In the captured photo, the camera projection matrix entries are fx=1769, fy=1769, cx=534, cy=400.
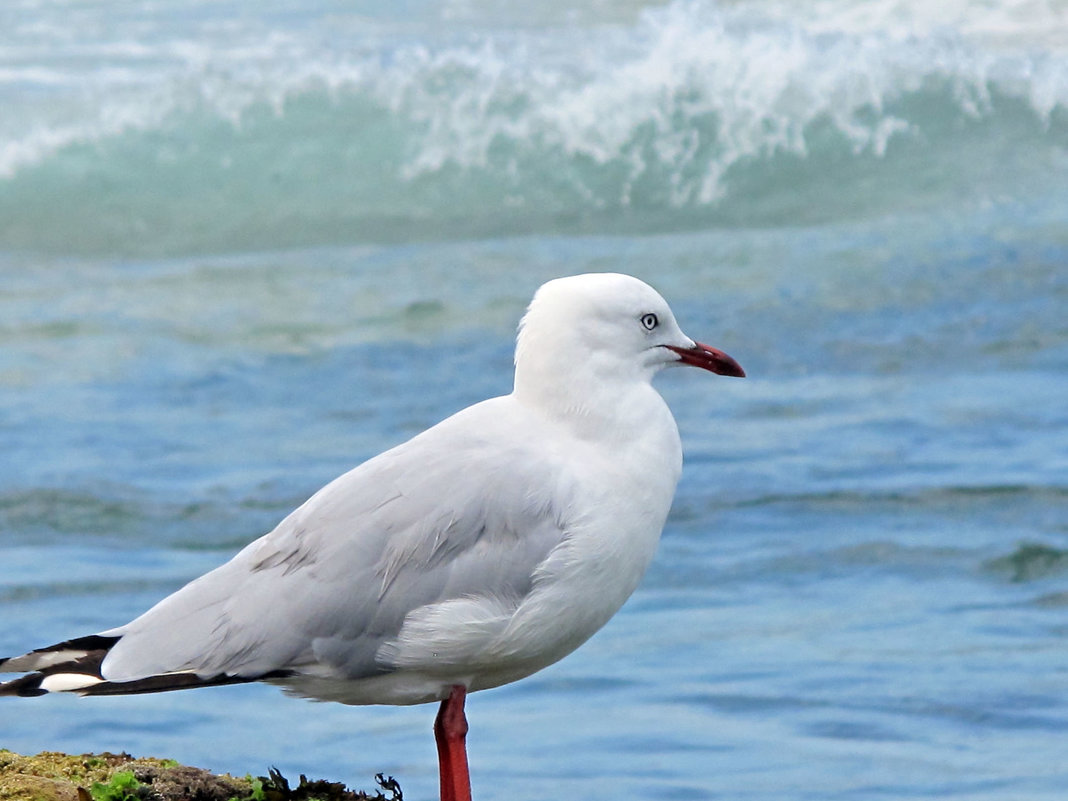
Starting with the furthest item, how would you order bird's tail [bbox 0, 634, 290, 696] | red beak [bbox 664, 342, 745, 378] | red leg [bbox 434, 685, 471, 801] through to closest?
red beak [bbox 664, 342, 745, 378] → red leg [bbox 434, 685, 471, 801] → bird's tail [bbox 0, 634, 290, 696]

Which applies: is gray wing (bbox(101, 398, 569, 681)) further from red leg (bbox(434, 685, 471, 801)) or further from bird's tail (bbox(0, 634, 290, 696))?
red leg (bbox(434, 685, 471, 801))

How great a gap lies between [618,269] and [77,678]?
27.6 feet

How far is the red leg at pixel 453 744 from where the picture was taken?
13.9 ft

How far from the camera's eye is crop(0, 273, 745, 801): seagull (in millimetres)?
4012

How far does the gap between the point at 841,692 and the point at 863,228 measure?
290 inches

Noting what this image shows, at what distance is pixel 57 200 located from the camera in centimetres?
1504

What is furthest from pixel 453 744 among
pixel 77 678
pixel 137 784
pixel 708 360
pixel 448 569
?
pixel 708 360

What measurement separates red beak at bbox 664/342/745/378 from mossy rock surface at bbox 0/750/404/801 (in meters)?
1.26

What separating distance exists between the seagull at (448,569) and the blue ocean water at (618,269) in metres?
1.50

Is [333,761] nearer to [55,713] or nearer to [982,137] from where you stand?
[55,713]

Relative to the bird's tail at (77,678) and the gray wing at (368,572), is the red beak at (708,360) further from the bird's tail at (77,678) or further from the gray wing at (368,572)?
the bird's tail at (77,678)

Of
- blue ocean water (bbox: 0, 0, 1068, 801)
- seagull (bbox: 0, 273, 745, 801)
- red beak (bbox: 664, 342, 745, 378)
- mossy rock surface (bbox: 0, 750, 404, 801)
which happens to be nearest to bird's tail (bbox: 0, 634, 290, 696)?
seagull (bbox: 0, 273, 745, 801)

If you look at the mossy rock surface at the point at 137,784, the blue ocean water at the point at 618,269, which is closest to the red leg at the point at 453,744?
the mossy rock surface at the point at 137,784

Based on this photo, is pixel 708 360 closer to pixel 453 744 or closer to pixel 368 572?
pixel 368 572
